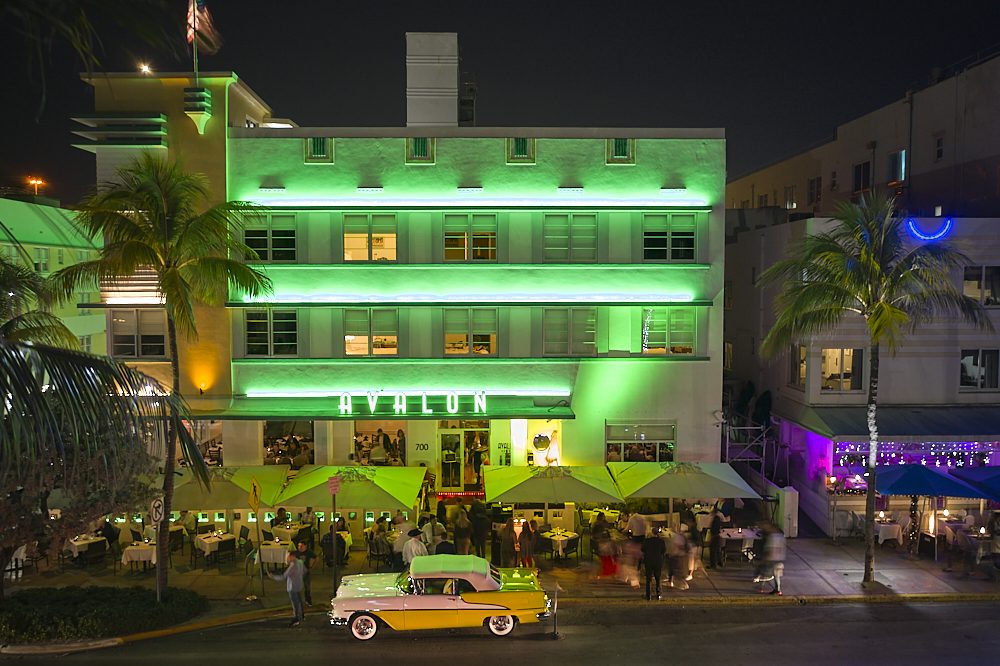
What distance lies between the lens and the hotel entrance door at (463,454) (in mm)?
25438

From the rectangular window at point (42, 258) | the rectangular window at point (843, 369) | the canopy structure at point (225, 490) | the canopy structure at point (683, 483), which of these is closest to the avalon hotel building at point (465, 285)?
the canopy structure at point (683, 483)

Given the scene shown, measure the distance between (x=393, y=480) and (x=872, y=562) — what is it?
13.0m

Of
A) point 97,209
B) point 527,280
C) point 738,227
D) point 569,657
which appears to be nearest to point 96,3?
point 569,657

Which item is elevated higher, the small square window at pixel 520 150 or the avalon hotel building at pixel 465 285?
the small square window at pixel 520 150

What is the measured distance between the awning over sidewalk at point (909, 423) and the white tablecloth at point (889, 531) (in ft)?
9.09

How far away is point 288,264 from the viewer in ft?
78.9

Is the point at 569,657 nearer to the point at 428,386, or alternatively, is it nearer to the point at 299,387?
the point at 428,386

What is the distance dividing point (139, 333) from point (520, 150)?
14.2 meters

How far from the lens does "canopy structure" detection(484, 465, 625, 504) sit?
65.3 ft

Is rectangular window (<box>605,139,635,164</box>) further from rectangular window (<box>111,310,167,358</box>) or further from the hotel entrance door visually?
rectangular window (<box>111,310,167,358</box>)

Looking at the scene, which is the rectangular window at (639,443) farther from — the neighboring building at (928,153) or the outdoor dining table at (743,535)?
the neighboring building at (928,153)

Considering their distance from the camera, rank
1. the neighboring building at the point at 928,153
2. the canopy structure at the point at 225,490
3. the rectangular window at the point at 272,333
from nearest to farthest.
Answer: the canopy structure at the point at 225,490, the rectangular window at the point at 272,333, the neighboring building at the point at 928,153

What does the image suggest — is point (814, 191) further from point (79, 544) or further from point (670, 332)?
point (79, 544)

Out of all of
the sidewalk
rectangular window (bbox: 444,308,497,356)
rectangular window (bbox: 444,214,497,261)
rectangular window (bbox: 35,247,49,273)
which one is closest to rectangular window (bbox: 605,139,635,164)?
rectangular window (bbox: 444,214,497,261)
